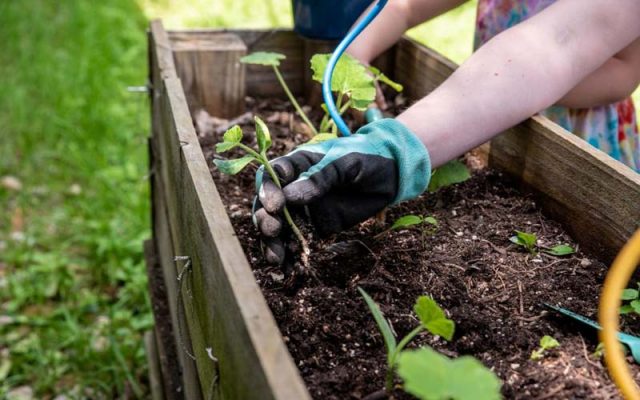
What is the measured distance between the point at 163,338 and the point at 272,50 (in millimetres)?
870

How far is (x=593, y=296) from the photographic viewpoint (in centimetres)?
123

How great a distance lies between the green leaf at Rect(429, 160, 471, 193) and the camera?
157cm

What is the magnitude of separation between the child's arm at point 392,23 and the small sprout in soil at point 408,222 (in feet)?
2.09

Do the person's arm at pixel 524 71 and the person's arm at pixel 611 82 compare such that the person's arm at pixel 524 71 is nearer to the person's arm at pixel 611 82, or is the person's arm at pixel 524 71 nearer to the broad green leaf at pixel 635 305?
the person's arm at pixel 611 82

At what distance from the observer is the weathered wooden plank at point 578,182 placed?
128cm

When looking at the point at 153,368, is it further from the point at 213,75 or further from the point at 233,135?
the point at 233,135

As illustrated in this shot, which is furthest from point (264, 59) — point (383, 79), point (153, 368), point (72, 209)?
point (72, 209)

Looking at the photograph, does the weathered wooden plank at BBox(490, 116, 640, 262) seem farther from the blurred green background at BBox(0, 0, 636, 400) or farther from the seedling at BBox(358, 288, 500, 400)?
the blurred green background at BBox(0, 0, 636, 400)

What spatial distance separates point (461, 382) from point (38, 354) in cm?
201

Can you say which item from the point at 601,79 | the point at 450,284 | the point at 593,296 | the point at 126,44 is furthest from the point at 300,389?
the point at 126,44

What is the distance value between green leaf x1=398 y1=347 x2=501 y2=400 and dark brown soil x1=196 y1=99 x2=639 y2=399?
0.23m

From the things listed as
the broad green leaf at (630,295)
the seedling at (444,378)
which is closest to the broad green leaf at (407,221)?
the broad green leaf at (630,295)

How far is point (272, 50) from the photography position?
2271 millimetres

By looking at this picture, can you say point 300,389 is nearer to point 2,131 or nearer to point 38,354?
point 38,354
